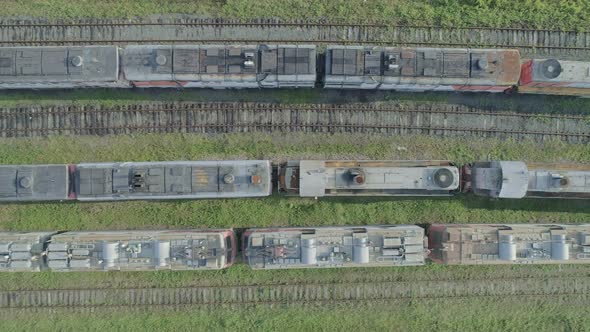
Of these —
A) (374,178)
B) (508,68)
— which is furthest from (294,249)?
(508,68)

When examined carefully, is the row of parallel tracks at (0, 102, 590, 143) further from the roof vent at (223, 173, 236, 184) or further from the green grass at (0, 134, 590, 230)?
the roof vent at (223, 173, 236, 184)

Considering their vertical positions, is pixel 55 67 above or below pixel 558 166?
above

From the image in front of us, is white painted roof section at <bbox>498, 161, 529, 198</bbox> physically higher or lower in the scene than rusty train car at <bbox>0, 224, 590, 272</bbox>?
higher

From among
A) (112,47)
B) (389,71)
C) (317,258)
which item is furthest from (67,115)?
(389,71)

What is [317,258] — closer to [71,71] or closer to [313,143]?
[313,143]

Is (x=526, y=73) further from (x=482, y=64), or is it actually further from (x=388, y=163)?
(x=388, y=163)

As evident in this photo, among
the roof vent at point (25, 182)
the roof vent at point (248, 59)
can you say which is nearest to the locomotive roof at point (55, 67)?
the roof vent at point (25, 182)

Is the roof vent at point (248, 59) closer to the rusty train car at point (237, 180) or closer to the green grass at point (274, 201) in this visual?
the green grass at point (274, 201)

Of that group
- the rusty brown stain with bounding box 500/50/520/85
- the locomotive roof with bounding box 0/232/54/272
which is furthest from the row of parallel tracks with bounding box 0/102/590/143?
the locomotive roof with bounding box 0/232/54/272
